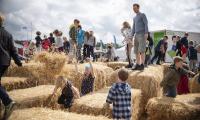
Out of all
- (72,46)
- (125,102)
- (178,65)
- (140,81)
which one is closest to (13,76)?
(72,46)

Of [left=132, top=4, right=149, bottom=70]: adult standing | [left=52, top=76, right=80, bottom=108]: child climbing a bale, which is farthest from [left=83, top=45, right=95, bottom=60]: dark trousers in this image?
[left=52, top=76, right=80, bottom=108]: child climbing a bale

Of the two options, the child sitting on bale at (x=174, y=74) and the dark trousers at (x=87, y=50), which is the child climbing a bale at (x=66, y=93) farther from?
the dark trousers at (x=87, y=50)

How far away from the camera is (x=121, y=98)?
21.2 feet

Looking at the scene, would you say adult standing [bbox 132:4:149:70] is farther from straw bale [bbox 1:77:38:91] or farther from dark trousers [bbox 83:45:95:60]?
dark trousers [bbox 83:45:95:60]

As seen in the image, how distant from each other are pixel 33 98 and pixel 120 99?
299cm

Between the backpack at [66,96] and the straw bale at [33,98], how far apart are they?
37 centimetres

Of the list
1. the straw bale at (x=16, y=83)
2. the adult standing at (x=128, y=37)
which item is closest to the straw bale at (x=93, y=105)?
the adult standing at (x=128, y=37)

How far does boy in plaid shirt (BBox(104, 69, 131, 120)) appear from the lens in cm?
647

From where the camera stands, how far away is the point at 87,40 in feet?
54.7

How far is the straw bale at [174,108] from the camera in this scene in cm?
862

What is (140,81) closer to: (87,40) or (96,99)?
(96,99)

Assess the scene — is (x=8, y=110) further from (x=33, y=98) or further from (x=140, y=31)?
(x=140, y=31)

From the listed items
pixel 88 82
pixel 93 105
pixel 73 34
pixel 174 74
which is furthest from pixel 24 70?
pixel 174 74

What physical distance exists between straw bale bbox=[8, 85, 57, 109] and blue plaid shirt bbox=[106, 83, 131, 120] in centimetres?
257
